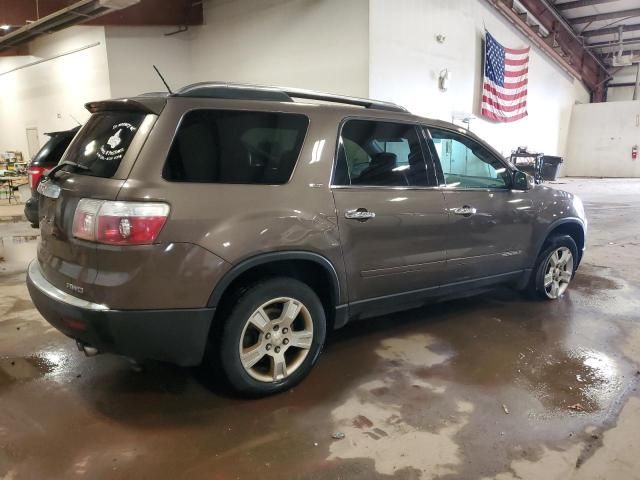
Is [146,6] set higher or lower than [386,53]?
higher

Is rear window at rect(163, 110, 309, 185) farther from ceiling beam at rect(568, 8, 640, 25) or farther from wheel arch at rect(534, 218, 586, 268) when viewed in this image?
ceiling beam at rect(568, 8, 640, 25)

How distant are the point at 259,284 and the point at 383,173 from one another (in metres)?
1.15

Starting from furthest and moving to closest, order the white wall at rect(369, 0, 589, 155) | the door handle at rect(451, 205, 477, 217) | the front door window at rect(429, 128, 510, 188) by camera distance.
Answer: the white wall at rect(369, 0, 589, 155) < the front door window at rect(429, 128, 510, 188) < the door handle at rect(451, 205, 477, 217)

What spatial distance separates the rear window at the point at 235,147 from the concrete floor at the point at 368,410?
4.26ft

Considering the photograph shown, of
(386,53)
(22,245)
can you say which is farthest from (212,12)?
(22,245)

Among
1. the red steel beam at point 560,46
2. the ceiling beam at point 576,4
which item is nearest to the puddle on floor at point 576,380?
the red steel beam at point 560,46

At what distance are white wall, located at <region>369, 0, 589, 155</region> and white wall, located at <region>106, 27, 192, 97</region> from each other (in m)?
5.79

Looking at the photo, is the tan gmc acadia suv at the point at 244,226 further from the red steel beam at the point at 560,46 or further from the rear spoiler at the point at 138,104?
the red steel beam at the point at 560,46

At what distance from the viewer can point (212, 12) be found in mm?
12375

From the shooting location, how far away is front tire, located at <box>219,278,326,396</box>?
2637mm

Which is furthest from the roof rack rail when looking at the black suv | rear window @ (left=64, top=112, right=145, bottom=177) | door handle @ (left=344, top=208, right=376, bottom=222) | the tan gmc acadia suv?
the black suv

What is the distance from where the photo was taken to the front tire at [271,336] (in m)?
2.64

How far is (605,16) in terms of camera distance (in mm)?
16828

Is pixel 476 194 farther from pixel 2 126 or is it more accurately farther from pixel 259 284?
pixel 2 126
